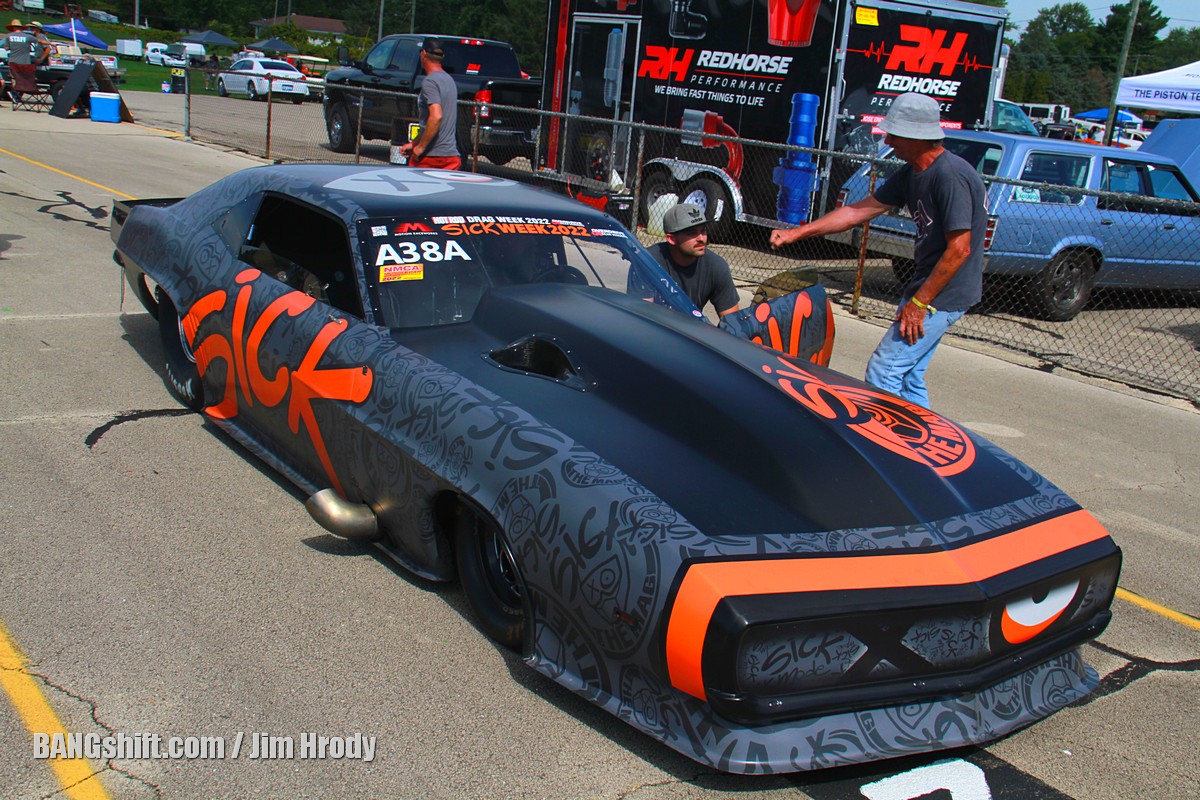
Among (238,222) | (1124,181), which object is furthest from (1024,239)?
(238,222)

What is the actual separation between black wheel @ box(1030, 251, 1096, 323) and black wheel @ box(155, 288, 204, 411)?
8034mm

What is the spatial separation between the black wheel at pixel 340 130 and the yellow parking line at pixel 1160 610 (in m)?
17.0

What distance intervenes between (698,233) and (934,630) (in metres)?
3.03

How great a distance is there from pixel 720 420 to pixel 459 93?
16119mm

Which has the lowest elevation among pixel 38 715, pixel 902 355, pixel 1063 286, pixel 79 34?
pixel 38 715

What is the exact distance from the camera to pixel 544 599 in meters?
2.98

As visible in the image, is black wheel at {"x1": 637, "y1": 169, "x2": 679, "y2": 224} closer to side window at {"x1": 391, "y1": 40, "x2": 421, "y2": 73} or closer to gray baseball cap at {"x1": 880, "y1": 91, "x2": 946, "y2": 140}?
side window at {"x1": 391, "y1": 40, "x2": 421, "y2": 73}

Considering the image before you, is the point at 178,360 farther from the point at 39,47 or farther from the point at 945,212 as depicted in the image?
the point at 39,47

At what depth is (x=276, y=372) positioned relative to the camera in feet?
14.1

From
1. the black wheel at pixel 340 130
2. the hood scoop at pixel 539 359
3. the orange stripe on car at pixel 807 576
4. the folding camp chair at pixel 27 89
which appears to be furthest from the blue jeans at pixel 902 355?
the folding camp chair at pixel 27 89

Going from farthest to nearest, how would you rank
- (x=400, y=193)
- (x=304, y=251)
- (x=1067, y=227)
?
(x=1067, y=227) < (x=304, y=251) < (x=400, y=193)

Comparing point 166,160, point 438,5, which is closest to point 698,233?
point 166,160

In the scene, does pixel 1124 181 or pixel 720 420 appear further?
pixel 1124 181

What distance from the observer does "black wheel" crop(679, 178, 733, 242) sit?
12.9 metres
